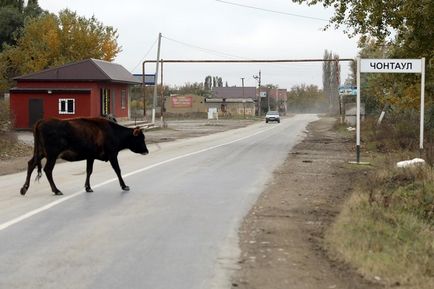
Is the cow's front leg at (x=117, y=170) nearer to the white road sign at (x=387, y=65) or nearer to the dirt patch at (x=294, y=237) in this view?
the dirt patch at (x=294, y=237)

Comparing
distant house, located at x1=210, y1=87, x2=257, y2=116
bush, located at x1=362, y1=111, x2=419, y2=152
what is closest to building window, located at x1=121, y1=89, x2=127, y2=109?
bush, located at x1=362, y1=111, x2=419, y2=152

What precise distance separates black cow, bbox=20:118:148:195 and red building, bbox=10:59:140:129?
2718 centimetres

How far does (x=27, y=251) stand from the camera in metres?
6.98

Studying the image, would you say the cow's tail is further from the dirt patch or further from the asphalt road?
the dirt patch

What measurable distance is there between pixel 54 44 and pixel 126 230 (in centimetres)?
4982

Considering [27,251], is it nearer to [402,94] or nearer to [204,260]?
[204,260]

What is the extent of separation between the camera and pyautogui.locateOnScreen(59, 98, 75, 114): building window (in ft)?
129

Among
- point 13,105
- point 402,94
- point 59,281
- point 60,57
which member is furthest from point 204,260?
point 60,57

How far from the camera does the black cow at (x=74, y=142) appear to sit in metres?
10.9

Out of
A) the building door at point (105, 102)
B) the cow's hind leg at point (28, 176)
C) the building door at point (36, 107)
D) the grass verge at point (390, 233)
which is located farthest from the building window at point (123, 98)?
the grass verge at point (390, 233)

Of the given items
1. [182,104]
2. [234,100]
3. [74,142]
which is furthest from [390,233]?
[234,100]

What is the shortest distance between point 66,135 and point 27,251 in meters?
4.33

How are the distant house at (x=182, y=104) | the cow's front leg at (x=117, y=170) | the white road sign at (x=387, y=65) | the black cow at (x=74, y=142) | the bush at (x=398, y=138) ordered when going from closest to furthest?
1. the black cow at (x=74, y=142)
2. the cow's front leg at (x=117, y=170)
3. the white road sign at (x=387, y=65)
4. the bush at (x=398, y=138)
5. the distant house at (x=182, y=104)

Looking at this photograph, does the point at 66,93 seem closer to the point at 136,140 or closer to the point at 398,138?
the point at 398,138
